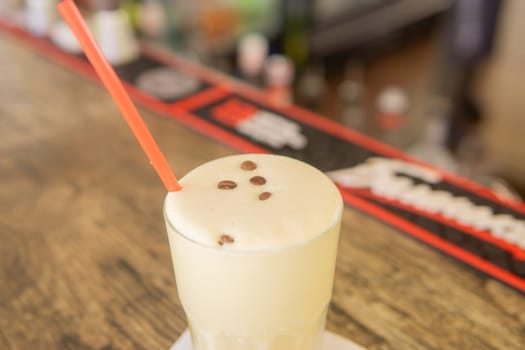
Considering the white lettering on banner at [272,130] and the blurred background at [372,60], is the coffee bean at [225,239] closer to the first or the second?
the white lettering on banner at [272,130]

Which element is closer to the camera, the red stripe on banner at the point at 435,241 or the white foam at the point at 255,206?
the white foam at the point at 255,206

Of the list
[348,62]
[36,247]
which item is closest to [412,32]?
[348,62]

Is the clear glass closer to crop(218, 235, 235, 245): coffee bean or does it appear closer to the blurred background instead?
crop(218, 235, 235, 245): coffee bean

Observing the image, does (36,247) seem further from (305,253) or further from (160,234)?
(305,253)

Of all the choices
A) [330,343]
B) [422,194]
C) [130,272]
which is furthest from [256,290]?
[422,194]

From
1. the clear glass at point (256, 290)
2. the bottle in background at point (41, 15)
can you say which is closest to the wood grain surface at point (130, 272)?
the clear glass at point (256, 290)
